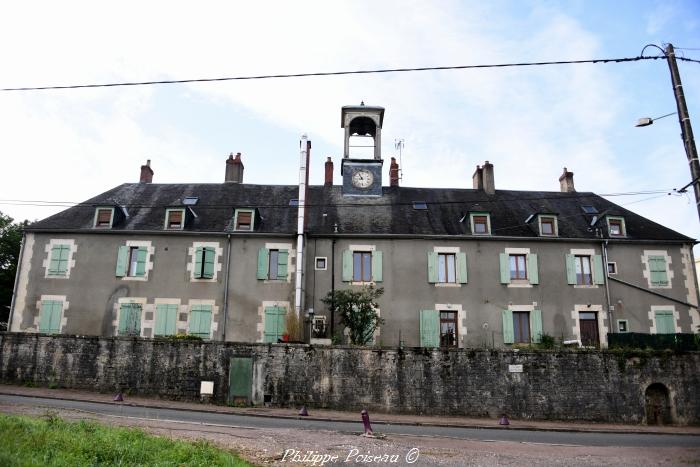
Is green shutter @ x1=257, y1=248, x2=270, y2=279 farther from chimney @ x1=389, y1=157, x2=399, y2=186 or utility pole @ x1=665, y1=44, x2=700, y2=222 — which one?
utility pole @ x1=665, y1=44, x2=700, y2=222

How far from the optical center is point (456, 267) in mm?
23969

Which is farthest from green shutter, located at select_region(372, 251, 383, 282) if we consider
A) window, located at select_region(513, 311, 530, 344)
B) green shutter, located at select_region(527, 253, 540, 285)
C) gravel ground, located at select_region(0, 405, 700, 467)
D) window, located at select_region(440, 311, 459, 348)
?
gravel ground, located at select_region(0, 405, 700, 467)

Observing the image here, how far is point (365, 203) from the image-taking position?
87.3 feet

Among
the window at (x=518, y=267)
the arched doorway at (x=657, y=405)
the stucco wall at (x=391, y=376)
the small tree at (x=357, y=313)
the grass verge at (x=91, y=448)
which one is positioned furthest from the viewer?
the window at (x=518, y=267)

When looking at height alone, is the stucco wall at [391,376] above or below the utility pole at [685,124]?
below

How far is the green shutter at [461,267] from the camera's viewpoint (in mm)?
23672

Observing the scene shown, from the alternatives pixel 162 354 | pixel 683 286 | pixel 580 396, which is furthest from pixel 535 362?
pixel 162 354

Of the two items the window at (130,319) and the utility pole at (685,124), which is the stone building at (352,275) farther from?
the utility pole at (685,124)

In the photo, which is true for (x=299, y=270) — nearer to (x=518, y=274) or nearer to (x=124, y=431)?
(x=518, y=274)

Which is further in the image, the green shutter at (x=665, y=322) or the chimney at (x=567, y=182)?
the chimney at (x=567, y=182)

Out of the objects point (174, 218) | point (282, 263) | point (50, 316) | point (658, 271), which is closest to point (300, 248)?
point (282, 263)

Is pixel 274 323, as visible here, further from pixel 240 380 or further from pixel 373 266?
pixel 373 266

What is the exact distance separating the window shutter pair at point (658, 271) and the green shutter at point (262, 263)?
1584 cm

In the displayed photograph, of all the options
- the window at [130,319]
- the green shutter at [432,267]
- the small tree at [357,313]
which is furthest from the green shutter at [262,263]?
the green shutter at [432,267]
